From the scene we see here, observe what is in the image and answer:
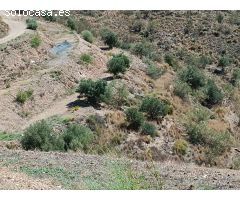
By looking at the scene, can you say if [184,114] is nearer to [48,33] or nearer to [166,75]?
[166,75]

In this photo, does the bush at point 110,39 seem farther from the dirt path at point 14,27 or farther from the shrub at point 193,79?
the shrub at point 193,79

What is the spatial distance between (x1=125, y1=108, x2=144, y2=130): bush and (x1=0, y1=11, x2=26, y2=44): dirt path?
41.4 feet

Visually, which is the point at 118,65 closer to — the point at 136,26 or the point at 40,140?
the point at 40,140

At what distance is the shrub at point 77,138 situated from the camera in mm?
18616

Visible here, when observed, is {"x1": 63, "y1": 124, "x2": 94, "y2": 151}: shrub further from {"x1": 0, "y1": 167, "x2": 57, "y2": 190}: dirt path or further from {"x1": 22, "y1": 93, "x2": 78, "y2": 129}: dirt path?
{"x1": 0, "y1": 167, "x2": 57, "y2": 190}: dirt path

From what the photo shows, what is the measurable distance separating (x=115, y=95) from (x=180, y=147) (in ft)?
17.8

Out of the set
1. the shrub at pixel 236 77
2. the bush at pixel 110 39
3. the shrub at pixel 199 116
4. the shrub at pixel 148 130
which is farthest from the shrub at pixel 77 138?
the shrub at pixel 236 77

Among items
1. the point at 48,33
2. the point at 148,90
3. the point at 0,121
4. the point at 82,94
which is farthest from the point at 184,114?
the point at 48,33

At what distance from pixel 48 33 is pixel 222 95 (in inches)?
549

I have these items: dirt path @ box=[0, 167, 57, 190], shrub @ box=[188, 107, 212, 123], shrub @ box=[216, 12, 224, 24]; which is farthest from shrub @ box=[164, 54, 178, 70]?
dirt path @ box=[0, 167, 57, 190]

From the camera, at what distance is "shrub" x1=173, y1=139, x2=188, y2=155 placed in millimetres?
23203

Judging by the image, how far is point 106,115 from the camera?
24.5 m

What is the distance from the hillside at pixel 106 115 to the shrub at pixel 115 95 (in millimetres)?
72

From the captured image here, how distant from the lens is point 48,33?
38156 millimetres
